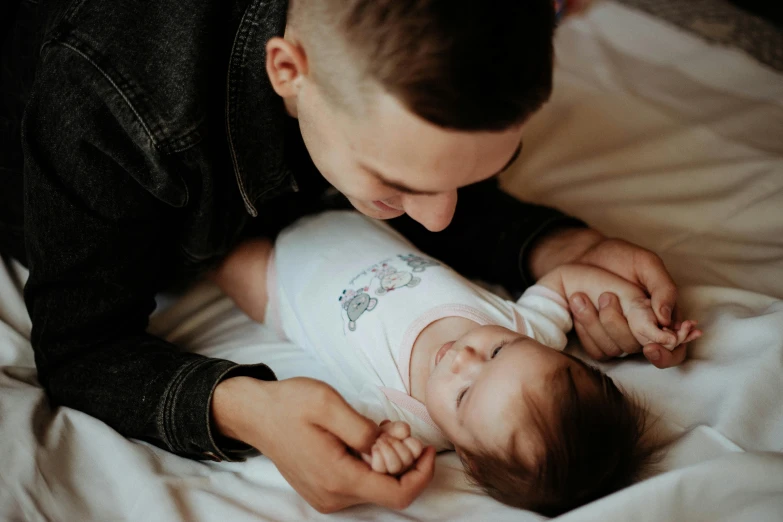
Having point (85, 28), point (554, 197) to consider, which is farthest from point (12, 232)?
point (554, 197)

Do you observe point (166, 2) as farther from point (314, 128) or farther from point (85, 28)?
point (314, 128)

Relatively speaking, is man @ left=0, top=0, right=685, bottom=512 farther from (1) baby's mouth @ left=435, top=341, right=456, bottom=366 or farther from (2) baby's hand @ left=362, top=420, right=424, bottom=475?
(1) baby's mouth @ left=435, top=341, right=456, bottom=366

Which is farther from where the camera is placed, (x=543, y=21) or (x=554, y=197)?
(x=554, y=197)

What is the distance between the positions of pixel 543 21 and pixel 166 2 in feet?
1.47

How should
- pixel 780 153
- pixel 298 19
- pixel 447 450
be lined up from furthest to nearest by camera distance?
pixel 780 153, pixel 447 450, pixel 298 19

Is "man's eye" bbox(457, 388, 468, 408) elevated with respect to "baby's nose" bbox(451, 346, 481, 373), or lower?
lower

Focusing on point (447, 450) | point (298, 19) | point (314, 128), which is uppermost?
point (298, 19)

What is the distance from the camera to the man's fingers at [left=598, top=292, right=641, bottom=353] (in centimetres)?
93

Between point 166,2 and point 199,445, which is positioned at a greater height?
point 166,2

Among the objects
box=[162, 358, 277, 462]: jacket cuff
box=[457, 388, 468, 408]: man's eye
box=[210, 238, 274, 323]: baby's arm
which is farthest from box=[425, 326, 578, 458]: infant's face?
box=[210, 238, 274, 323]: baby's arm

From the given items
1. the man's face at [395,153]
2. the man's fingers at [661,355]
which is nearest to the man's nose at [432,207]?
the man's face at [395,153]

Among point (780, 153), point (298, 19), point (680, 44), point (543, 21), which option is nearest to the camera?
point (543, 21)

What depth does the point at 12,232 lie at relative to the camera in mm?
1064

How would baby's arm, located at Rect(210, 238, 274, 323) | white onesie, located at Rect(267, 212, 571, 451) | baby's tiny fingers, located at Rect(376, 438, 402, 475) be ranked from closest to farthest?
baby's tiny fingers, located at Rect(376, 438, 402, 475) → white onesie, located at Rect(267, 212, 571, 451) → baby's arm, located at Rect(210, 238, 274, 323)
